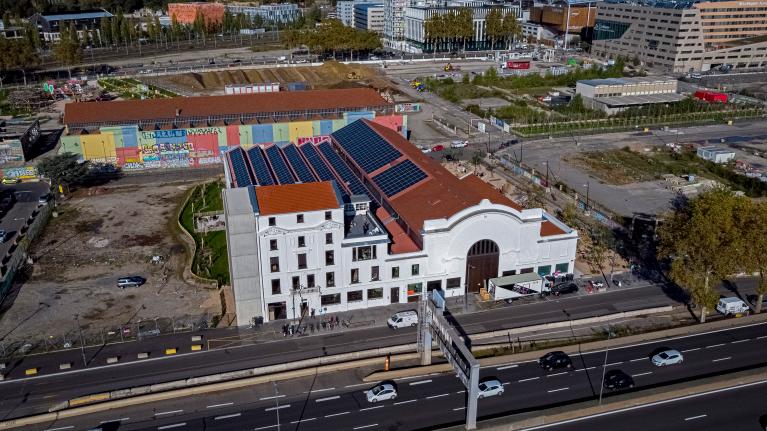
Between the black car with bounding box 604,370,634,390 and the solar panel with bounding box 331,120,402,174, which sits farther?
the solar panel with bounding box 331,120,402,174

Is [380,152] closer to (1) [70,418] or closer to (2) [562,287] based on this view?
(2) [562,287]

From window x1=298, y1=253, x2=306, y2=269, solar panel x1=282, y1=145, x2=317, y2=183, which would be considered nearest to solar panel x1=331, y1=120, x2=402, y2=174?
solar panel x1=282, y1=145, x2=317, y2=183

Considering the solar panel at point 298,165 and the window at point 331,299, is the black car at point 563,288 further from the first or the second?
the solar panel at point 298,165

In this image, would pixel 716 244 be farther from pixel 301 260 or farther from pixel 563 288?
pixel 301 260

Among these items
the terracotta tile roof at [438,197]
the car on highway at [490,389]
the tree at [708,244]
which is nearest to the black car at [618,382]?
the car on highway at [490,389]

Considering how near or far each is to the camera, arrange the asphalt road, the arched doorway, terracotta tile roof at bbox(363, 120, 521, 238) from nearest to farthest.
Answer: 1. the asphalt road
2. the arched doorway
3. terracotta tile roof at bbox(363, 120, 521, 238)

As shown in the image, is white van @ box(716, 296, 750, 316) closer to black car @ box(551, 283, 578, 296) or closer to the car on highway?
black car @ box(551, 283, 578, 296)

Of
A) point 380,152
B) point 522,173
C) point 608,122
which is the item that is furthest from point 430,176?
point 608,122

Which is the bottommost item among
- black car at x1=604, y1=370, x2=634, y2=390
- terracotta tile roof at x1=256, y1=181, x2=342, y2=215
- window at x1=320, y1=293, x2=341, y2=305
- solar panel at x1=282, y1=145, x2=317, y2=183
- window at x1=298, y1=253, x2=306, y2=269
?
black car at x1=604, y1=370, x2=634, y2=390
